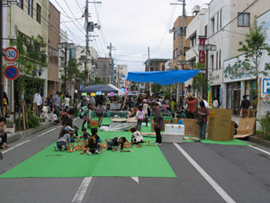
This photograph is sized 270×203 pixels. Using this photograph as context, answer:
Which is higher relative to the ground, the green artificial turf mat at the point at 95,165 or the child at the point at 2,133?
the child at the point at 2,133

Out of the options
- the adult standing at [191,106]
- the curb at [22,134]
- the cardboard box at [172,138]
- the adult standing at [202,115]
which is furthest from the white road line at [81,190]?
the adult standing at [191,106]

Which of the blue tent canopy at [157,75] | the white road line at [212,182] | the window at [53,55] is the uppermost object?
the window at [53,55]

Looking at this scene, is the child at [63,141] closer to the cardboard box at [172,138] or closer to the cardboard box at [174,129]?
the cardboard box at [172,138]

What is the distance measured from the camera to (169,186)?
5785mm

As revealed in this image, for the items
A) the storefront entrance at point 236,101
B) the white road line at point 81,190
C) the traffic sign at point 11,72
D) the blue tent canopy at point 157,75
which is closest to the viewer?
the white road line at point 81,190

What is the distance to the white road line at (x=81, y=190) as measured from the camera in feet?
16.3

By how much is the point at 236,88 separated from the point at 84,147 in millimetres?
19734

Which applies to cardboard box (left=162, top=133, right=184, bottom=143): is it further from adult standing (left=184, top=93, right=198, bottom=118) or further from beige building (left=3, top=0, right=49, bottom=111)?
beige building (left=3, top=0, right=49, bottom=111)

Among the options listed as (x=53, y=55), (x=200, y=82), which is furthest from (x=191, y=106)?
(x=53, y=55)

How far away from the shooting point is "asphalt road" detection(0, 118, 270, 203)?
16.7 ft

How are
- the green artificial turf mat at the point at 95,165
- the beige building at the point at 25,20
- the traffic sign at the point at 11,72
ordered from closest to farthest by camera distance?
1. the green artificial turf mat at the point at 95,165
2. the traffic sign at the point at 11,72
3. the beige building at the point at 25,20

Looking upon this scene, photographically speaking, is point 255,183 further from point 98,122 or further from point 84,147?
point 98,122

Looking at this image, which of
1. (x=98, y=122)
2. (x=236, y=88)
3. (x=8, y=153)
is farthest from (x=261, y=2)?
(x=8, y=153)

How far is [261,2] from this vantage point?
26.8 m
